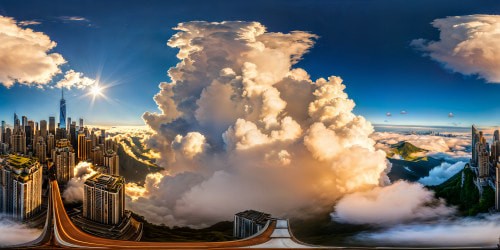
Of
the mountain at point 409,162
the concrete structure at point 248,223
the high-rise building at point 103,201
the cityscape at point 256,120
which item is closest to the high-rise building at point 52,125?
the cityscape at point 256,120

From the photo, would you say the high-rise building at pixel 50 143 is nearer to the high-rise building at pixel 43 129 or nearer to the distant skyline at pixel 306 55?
the high-rise building at pixel 43 129

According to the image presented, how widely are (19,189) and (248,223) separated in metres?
2.91

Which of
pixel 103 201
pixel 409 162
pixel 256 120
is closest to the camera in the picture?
pixel 103 201

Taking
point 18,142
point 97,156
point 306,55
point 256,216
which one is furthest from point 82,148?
point 306,55

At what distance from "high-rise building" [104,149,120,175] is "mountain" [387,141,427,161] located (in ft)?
11.9

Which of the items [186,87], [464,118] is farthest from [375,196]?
[186,87]

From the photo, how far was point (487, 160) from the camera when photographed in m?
4.79

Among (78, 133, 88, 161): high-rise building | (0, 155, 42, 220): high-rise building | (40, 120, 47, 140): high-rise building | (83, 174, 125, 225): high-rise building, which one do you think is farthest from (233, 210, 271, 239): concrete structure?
(40, 120, 47, 140): high-rise building

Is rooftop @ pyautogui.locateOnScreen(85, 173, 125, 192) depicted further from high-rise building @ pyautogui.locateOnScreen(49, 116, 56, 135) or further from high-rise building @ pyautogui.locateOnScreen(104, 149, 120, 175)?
high-rise building @ pyautogui.locateOnScreen(49, 116, 56, 135)

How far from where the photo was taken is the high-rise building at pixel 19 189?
4578 millimetres

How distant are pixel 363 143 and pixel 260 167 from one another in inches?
54.8

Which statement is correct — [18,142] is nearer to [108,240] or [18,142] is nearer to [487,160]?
[108,240]

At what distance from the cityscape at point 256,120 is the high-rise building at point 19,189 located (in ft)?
0.07

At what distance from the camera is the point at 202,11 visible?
4.82 meters
